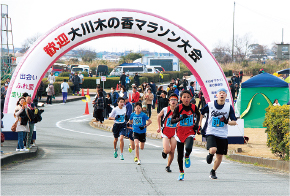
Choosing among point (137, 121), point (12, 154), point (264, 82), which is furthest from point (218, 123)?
point (264, 82)

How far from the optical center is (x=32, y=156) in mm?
13391

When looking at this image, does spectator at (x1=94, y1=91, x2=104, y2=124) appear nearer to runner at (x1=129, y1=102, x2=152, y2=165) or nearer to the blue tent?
the blue tent

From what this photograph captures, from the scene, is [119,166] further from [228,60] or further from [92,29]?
[228,60]

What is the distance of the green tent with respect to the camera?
2112cm

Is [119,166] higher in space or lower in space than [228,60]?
lower

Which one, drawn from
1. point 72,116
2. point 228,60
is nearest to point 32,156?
point 72,116

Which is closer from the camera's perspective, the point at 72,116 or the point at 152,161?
the point at 152,161

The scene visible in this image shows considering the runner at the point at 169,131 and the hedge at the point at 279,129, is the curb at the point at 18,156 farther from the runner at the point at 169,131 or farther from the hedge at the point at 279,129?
the hedge at the point at 279,129

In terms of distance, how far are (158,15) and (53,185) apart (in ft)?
31.4

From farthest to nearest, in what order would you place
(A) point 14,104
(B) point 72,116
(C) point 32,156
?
(B) point 72,116 → (A) point 14,104 → (C) point 32,156

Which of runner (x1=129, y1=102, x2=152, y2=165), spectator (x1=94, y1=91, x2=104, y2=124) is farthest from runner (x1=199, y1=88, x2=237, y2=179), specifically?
spectator (x1=94, y1=91, x2=104, y2=124)

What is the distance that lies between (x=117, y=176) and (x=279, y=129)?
490 centimetres

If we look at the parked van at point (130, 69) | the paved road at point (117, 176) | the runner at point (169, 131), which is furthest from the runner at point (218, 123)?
the parked van at point (130, 69)

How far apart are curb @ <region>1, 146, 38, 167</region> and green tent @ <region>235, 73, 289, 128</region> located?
11206mm
